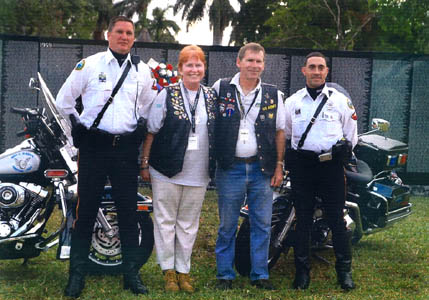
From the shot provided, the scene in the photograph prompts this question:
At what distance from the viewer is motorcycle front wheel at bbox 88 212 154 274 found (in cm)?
303

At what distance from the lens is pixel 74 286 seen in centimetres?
274

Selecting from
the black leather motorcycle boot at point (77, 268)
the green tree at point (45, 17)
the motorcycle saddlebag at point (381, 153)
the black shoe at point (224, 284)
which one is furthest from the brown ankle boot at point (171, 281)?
the green tree at point (45, 17)

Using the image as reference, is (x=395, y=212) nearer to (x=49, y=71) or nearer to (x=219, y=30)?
(x=219, y=30)

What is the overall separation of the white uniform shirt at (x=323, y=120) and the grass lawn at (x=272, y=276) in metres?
0.81

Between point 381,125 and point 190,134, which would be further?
point 381,125

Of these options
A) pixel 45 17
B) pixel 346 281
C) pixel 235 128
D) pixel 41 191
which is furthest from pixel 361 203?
pixel 45 17

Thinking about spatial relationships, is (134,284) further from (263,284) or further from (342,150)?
(342,150)

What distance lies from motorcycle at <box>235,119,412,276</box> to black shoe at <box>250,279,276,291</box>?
0.61ft

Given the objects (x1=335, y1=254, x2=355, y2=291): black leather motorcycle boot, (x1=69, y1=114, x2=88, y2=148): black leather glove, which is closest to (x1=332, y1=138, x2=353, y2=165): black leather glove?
(x1=335, y1=254, x2=355, y2=291): black leather motorcycle boot

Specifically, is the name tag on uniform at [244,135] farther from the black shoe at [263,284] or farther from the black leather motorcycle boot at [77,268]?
the black leather motorcycle boot at [77,268]

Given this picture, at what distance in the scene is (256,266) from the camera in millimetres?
2979

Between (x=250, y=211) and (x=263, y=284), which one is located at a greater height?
(x=250, y=211)

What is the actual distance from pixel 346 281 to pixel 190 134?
1.20m

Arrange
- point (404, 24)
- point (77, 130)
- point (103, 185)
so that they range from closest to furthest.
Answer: point (77, 130)
point (103, 185)
point (404, 24)
